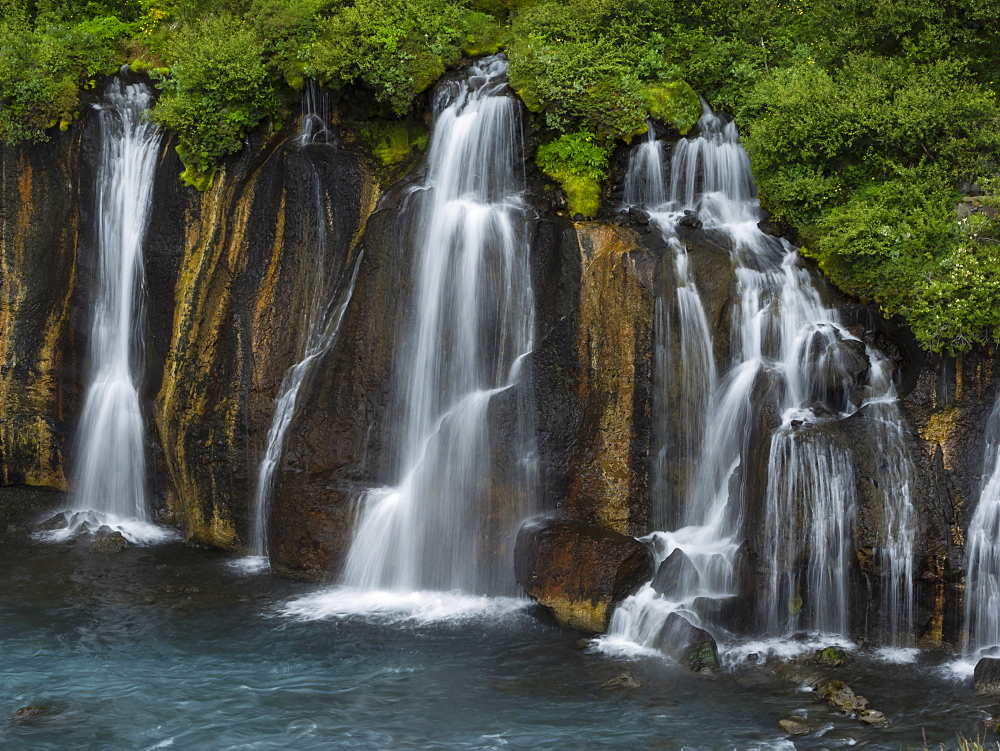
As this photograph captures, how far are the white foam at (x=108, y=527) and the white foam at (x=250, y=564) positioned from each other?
6.22ft

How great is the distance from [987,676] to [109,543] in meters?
14.3

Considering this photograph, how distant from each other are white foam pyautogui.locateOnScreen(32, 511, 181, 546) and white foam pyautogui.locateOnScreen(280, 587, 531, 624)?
14.6ft

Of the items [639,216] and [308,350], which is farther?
[308,350]

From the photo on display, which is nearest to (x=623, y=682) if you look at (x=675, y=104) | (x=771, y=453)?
(x=771, y=453)

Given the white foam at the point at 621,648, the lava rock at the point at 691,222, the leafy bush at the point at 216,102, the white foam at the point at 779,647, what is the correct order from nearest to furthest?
1. the white foam at the point at 779,647
2. the white foam at the point at 621,648
3. the lava rock at the point at 691,222
4. the leafy bush at the point at 216,102

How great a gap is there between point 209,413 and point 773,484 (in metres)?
9.67

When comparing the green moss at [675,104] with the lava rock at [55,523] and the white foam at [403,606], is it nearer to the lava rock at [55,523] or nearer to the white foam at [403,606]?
the white foam at [403,606]

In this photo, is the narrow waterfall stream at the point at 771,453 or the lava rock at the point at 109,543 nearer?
the narrow waterfall stream at the point at 771,453

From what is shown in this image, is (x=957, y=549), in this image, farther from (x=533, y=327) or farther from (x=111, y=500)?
(x=111, y=500)

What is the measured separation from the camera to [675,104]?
58.9ft

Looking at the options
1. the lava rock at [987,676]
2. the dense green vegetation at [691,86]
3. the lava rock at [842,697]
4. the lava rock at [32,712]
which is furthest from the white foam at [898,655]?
the lava rock at [32,712]

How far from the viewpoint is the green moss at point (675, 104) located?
17859 mm

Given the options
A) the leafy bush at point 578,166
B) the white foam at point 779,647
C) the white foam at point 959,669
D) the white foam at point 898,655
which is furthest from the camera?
the leafy bush at point 578,166

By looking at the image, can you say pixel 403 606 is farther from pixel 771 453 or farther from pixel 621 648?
pixel 771 453
